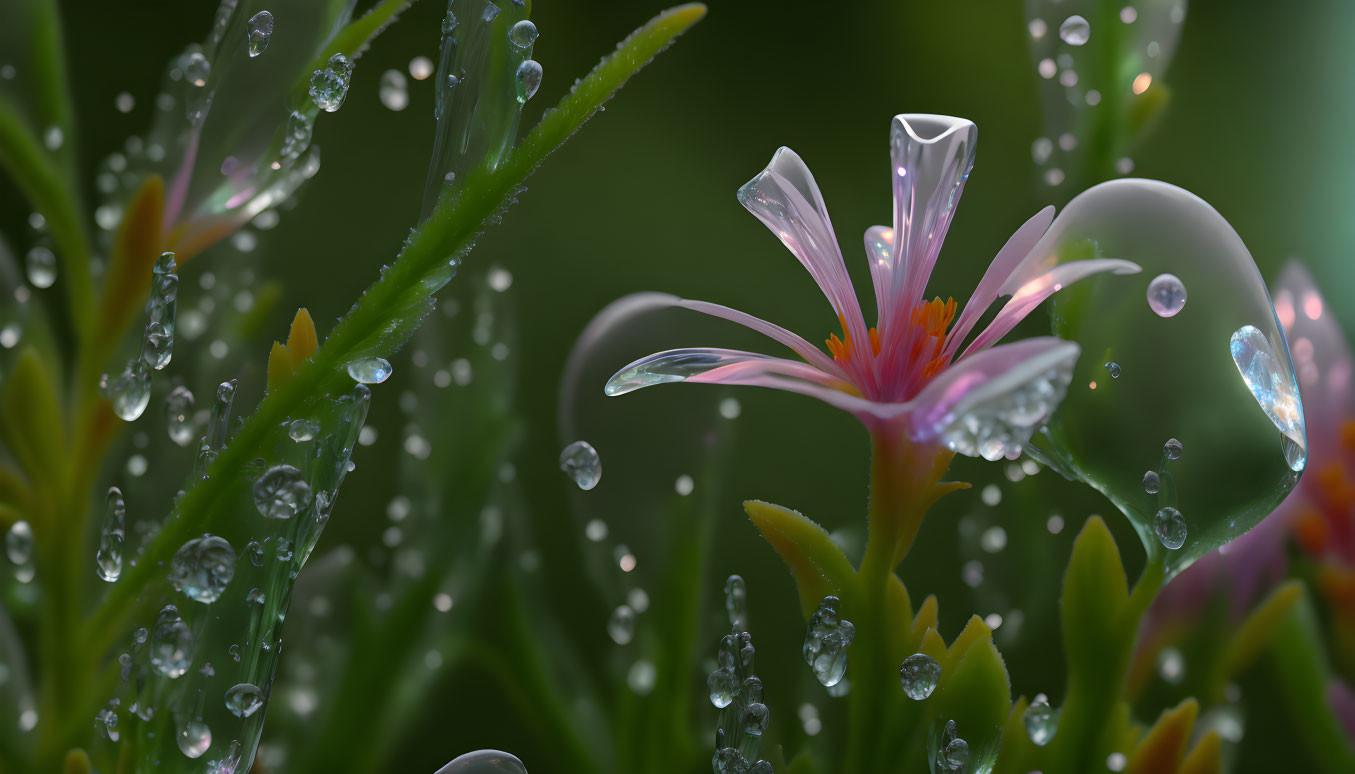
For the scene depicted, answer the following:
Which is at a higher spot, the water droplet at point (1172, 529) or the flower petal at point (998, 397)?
the flower petal at point (998, 397)

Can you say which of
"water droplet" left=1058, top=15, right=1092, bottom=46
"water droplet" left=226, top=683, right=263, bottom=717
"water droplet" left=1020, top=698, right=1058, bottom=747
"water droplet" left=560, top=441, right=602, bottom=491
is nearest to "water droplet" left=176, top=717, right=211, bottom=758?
"water droplet" left=226, top=683, right=263, bottom=717

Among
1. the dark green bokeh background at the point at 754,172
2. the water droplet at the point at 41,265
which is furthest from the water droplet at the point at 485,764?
the water droplet at the point at 41,265

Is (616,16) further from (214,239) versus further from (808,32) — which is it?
(214,239)

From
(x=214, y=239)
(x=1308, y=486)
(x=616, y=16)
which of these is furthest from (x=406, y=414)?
(x=1308, y=486)

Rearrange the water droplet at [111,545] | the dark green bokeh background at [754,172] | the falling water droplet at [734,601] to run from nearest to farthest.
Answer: the water droplet at [111,545] → the falling water droplet at [734,601] → the dark green bokeh background at [754,172]

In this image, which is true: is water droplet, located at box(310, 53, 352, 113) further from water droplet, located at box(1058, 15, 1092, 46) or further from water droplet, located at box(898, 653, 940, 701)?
water droplet, located at box(1058, 15, 1092, 46)

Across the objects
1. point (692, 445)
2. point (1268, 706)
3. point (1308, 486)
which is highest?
point (692, 445)

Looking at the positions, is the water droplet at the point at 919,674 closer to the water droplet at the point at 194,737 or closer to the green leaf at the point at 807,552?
the green leaf at the point at 807,552
